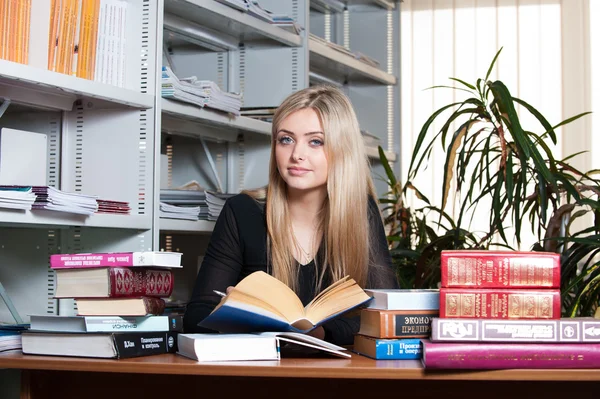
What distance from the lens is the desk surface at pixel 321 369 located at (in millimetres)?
1024

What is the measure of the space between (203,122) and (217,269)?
82cm

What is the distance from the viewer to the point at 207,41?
2777 millimetres

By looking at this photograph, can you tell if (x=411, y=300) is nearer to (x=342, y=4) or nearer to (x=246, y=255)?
(x=246, y=255)

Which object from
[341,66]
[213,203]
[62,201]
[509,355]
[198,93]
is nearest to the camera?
[509,355]

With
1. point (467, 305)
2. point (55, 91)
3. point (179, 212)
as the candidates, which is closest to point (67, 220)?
point (55, 91)

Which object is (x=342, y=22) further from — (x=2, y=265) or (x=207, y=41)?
(x=2, y=265)

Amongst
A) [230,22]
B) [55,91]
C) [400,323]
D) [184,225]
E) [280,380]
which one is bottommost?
[280,380]

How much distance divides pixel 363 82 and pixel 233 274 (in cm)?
218

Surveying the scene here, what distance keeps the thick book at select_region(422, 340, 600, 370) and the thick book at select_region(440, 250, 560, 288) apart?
0.10m

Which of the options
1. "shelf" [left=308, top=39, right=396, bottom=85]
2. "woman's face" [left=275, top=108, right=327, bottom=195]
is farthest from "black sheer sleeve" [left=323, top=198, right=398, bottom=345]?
"shelf" [left=308, top=39, right=396, bottom=85]

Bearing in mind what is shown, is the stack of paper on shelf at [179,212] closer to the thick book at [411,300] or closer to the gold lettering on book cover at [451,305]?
the thick book at [411,300]

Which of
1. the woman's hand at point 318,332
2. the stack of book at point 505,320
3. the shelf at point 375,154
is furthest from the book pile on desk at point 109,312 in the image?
the shelf at point 375,154

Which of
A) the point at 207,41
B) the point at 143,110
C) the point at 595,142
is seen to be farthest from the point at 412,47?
the point at 143,110

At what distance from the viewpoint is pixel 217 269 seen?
6.09 ft
